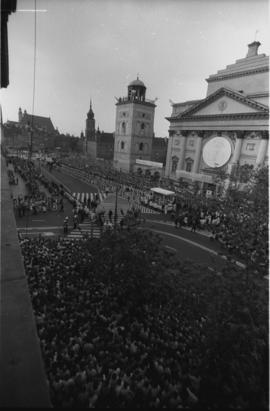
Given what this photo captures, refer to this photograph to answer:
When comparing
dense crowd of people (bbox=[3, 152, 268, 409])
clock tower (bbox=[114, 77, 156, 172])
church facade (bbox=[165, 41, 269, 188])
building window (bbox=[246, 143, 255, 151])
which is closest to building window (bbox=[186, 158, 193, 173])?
church facade (bbox=[165, 41, 269, 188])

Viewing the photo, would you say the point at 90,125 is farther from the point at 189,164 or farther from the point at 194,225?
the point at 194,225

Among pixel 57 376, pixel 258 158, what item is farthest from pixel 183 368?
pixel 258 158

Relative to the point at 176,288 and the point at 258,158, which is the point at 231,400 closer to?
the point at 176,288

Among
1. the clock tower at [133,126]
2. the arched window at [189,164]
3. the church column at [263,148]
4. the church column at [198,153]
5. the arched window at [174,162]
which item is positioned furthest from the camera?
the clock tower at [133,126]

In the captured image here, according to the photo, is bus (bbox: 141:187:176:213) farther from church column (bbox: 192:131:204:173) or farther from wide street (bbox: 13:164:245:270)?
church column (bbox: 192:131:204:173)

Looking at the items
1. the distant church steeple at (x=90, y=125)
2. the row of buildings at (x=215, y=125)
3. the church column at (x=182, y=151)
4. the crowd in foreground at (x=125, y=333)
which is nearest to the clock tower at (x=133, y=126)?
the row of buildings at (x=215, y=125)

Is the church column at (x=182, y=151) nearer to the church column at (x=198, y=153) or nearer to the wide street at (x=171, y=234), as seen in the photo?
the church column at (x=198, y=153)

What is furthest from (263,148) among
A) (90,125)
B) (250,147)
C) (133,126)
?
(90,125)
